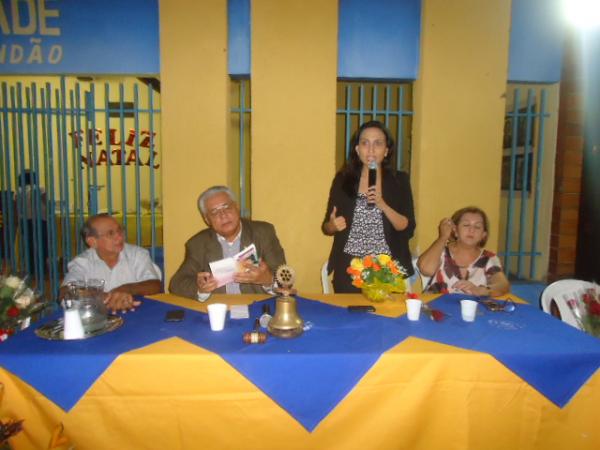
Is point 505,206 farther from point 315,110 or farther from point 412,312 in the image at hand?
point 412,312

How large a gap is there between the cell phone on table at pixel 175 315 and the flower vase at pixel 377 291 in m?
0.95

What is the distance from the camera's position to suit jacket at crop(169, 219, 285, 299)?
8.17 ft

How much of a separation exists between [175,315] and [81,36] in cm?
333

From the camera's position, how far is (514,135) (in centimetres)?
410

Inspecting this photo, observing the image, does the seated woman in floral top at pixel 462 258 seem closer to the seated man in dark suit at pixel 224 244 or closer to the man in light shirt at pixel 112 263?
the seated man in dark suit at pixel 224 244

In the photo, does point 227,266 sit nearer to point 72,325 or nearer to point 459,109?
point 72,325

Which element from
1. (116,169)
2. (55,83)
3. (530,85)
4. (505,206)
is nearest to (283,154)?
(530,85)

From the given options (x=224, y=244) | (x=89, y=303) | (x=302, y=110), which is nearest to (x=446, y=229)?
(x=224, y=244)

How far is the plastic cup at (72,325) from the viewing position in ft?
5.68

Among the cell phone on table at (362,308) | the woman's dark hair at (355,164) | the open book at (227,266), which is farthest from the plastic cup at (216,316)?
the woman's dark hair at (355,164)

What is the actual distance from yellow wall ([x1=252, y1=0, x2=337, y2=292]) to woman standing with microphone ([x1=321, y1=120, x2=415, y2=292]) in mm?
946

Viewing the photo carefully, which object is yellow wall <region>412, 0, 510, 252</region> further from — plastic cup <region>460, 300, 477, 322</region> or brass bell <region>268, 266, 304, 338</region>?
brass bell <region>268, 266, 304, 338</region>

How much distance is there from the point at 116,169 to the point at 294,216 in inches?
197

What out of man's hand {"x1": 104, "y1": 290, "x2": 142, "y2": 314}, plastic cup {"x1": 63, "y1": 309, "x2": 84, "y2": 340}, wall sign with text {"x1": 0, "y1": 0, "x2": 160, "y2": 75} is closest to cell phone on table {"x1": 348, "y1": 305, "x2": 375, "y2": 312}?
man's hand {"x1": 104, "y1": 290, "x2": 142, "y2": 314}
